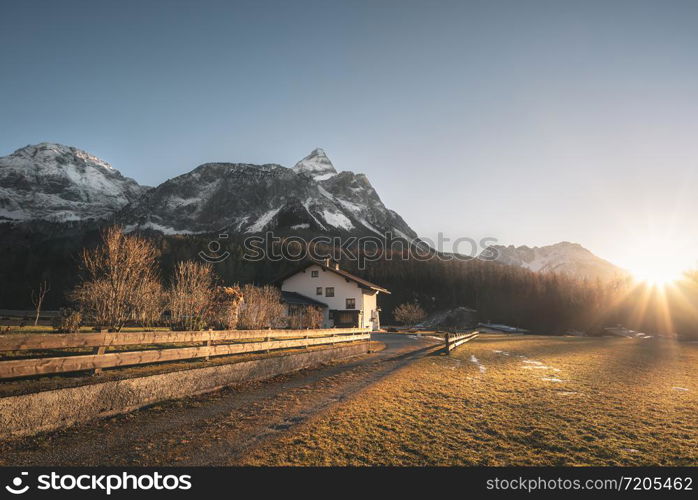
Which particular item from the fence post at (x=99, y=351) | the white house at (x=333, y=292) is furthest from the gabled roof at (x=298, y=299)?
the fence post at (x=99, y=351)

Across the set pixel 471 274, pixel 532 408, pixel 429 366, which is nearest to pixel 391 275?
pixel 471 274

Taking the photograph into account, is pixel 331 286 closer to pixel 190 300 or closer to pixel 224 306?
pixel 190 300

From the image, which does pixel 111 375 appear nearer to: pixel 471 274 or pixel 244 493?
pixel 244 493

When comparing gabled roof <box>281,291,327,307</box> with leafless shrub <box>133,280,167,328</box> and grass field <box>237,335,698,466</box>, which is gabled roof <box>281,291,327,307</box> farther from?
grass field <box>237,335,698,466</box>

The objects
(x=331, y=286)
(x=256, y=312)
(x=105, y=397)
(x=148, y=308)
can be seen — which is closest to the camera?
(x=105, y=397)

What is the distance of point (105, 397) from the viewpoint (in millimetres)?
6973

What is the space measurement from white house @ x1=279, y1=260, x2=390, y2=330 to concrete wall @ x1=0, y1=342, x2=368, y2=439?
4034 centimetres

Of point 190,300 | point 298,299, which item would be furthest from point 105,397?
point 298,299

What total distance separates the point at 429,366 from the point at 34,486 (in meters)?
14.3

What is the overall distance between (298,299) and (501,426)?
46.1m

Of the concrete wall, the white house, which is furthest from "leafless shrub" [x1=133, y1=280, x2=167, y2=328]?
the white house

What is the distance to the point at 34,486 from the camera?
14.8 feet

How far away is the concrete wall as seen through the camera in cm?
564

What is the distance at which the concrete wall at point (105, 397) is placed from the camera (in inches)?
222
